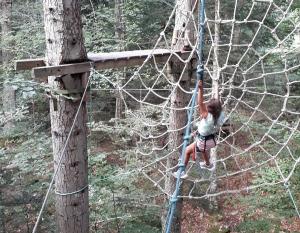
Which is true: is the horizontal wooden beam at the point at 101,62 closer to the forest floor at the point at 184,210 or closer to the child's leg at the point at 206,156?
the child's leg at the point at 206,156

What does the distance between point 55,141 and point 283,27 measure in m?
5.83

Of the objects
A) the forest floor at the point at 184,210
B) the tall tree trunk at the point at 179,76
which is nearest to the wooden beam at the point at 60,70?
the tall tree trunk at the point at 179,76

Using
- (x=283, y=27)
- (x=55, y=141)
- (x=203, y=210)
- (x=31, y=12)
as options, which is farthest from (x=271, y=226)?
(x=31, y=12)

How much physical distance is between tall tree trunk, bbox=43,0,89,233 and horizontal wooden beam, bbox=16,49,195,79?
0.08 m

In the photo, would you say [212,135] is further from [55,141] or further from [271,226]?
[271,226]

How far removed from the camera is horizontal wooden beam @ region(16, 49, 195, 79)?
10.6ft

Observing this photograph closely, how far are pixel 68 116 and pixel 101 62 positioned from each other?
0.56 metres

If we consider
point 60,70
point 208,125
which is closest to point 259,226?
point 208,125

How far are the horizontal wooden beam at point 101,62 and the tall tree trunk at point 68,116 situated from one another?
0.08 metres

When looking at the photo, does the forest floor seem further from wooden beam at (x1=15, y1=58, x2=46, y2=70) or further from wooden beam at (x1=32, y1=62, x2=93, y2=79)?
wooden beam at (x1=32, y1=62, x2=93, y2=79)

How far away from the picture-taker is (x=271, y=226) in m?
6.70

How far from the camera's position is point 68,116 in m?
3.50

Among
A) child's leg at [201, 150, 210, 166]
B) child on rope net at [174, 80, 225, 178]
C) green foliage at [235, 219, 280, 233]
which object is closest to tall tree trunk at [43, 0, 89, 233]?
child on rope net at [174, 80, 225, 178]

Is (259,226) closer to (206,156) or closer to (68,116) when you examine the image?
(206,156)
